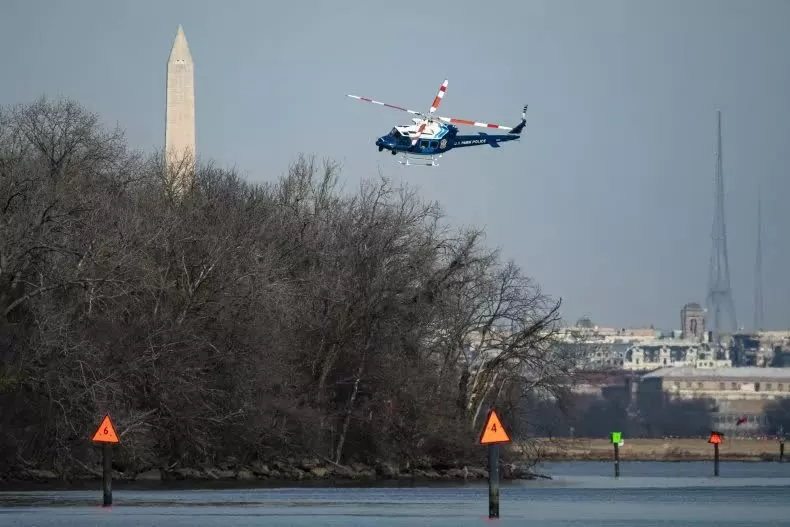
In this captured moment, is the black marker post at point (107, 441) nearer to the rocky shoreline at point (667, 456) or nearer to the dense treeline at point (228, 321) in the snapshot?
the dense treeline at point (228, 321)

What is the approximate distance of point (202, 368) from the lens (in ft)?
206

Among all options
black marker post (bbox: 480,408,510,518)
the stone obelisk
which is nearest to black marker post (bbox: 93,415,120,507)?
black marker post (bbox: 480,408,510,518)

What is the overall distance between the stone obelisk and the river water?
3706cm

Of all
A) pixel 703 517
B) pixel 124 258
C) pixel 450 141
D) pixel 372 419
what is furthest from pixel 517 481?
pixel 703 517

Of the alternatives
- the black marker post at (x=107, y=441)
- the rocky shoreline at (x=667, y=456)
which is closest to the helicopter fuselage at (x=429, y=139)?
the black marker post at (x=107, y=441)

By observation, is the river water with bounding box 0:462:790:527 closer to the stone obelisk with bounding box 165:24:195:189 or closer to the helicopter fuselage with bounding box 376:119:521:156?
the helicopter fuselage with bounding box 376:119:521:156

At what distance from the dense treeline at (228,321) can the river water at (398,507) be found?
449 cm

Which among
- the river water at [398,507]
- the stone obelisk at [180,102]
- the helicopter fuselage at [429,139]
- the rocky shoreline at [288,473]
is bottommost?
the river water at [398,507]

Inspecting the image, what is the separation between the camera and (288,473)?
66.9m

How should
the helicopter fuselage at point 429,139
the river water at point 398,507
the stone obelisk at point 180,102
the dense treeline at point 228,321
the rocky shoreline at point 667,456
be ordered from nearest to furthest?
the river water at point 398,507
the dense treeline at point 228,321
the helicopter fuselage at point 429,139
the stone obelisk at point 180,102
the rocky shoreline at point 667,456

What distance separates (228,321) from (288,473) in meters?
5.86

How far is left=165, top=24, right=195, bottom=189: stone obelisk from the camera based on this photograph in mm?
91600

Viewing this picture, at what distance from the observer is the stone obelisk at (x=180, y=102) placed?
301 feet

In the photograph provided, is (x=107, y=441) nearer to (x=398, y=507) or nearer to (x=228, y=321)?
(x=398, y=507)
